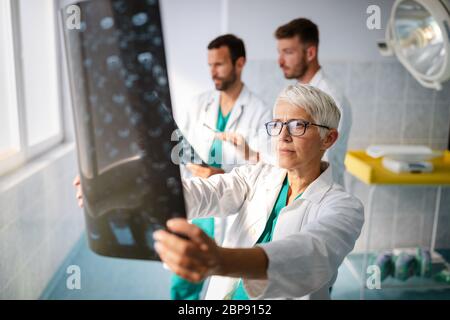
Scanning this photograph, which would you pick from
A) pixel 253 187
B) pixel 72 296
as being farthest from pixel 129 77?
pixel 72 296

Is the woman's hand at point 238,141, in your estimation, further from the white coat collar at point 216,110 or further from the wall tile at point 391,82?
the wall tile at point 391,82

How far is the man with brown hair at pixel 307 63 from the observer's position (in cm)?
78

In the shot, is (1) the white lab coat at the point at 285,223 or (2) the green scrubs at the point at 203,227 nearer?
(1) the white lab coat at the point at 285,223

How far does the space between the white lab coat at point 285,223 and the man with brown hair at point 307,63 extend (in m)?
0.09

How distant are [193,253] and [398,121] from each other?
98cm

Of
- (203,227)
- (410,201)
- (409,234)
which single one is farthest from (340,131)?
(410,201)

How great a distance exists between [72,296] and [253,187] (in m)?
0.41

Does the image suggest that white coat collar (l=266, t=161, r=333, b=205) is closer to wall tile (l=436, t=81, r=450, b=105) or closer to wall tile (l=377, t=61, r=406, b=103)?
wall tile (l=377, t=61, r=406, b=103)

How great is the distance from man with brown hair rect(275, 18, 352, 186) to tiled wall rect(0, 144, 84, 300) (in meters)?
0.52

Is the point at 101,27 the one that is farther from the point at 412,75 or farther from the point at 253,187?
the point at 412,75

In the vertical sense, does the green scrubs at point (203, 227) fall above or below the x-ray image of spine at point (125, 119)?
below

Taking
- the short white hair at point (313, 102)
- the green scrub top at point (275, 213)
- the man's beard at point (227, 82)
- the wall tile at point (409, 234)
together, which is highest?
the man's beard at point (227, 82)

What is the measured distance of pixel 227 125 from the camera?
33.6 inches

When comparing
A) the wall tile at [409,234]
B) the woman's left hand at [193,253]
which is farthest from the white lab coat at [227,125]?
the wall tile at [409,234]
